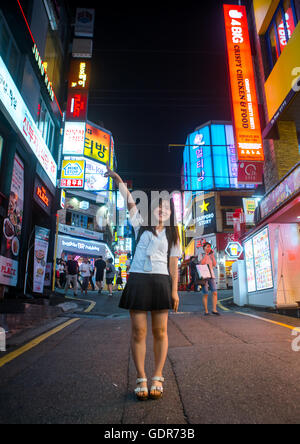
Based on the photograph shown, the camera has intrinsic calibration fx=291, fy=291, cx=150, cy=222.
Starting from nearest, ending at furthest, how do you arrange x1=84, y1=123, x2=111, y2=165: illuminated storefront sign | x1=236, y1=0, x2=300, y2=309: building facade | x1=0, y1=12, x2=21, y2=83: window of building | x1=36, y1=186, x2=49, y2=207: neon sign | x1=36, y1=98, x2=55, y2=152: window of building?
x1=0, y1=12, x2=21, y2=83: window of building, x1=236, y1=0, x2=300, y2=309: building facade, x1=36, y1=186, x2=49, y2=207: neon sign, x1=36, y1=98, x2=55, y2=152: window of building, x1=84, y1=123, x2=111, y2=165: illuminated storefront sign

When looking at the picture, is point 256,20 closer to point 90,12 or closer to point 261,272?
point 90,12

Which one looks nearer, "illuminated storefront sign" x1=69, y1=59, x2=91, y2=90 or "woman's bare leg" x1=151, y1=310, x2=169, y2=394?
"woman's bare leg" x1=151, y1=310, x2=169, y2=394

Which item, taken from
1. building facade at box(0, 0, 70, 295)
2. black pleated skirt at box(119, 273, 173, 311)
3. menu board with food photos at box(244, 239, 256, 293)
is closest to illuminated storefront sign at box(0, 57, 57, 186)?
Answer: building facade at box(0, 0, 70, 295)

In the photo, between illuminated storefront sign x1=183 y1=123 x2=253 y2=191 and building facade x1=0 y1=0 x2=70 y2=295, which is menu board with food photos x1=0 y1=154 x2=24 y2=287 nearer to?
building facade x1=0 y1=0 x2=70 y2=295

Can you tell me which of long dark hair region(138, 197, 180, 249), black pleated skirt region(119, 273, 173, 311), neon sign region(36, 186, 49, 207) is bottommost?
black pleated skirt region(119, 273, 173, 311)

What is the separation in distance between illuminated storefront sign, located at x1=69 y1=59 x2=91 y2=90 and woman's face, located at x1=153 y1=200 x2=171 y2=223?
686 inches

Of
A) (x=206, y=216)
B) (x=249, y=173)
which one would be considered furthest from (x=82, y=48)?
(x=206, y=216)

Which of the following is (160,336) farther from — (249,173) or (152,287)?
(249,173)

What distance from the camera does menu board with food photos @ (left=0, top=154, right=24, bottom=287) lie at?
7.68 m

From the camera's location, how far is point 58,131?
14.4 meters

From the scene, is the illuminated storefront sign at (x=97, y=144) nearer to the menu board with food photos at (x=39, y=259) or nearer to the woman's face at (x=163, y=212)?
the menu board with food photos at (x=39, y=259)

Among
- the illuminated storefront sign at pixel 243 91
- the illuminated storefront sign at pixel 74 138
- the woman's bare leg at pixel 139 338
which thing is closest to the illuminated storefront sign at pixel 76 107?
the illuminated storefront sign at pixel 74 138

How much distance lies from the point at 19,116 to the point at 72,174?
347 inches
